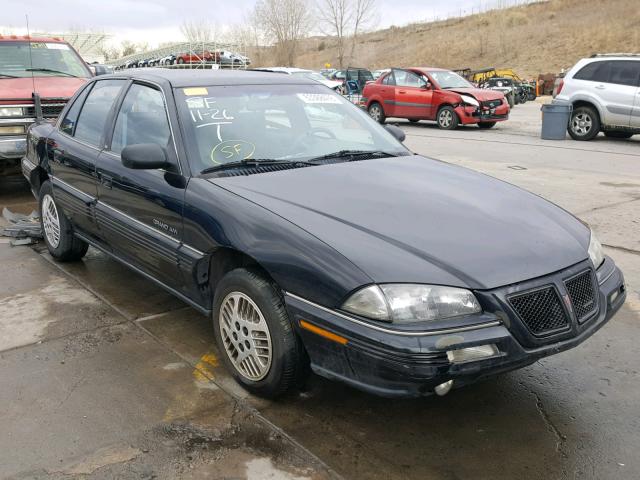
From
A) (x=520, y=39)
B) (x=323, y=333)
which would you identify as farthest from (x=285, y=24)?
(x=323, y=333)

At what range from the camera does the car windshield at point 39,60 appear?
8.59m

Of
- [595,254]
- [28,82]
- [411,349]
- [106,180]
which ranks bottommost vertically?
[411,349]

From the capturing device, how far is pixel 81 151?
15.1 feet

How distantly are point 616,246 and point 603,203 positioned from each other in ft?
6.38

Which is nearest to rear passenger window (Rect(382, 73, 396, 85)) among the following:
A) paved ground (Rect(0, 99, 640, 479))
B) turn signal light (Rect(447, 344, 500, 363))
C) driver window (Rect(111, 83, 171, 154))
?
paved ground (Rect(0, 99, 640, 479))

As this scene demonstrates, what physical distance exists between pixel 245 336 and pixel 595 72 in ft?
43.2

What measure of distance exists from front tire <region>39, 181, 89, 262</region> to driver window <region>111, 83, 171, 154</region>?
4.00ft

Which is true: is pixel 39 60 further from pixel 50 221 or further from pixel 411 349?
pixel 411 349

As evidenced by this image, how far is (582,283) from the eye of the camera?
2896 millimetres

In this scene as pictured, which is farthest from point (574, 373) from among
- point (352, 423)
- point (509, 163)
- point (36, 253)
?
point (509, 163)

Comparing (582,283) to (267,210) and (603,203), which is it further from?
(603,203)

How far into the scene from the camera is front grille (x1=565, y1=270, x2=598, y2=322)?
2803 mm

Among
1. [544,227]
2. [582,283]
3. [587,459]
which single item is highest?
[544,227]

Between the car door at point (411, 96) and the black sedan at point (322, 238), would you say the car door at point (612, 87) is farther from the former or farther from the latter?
the black sedan at point (322, 238)
